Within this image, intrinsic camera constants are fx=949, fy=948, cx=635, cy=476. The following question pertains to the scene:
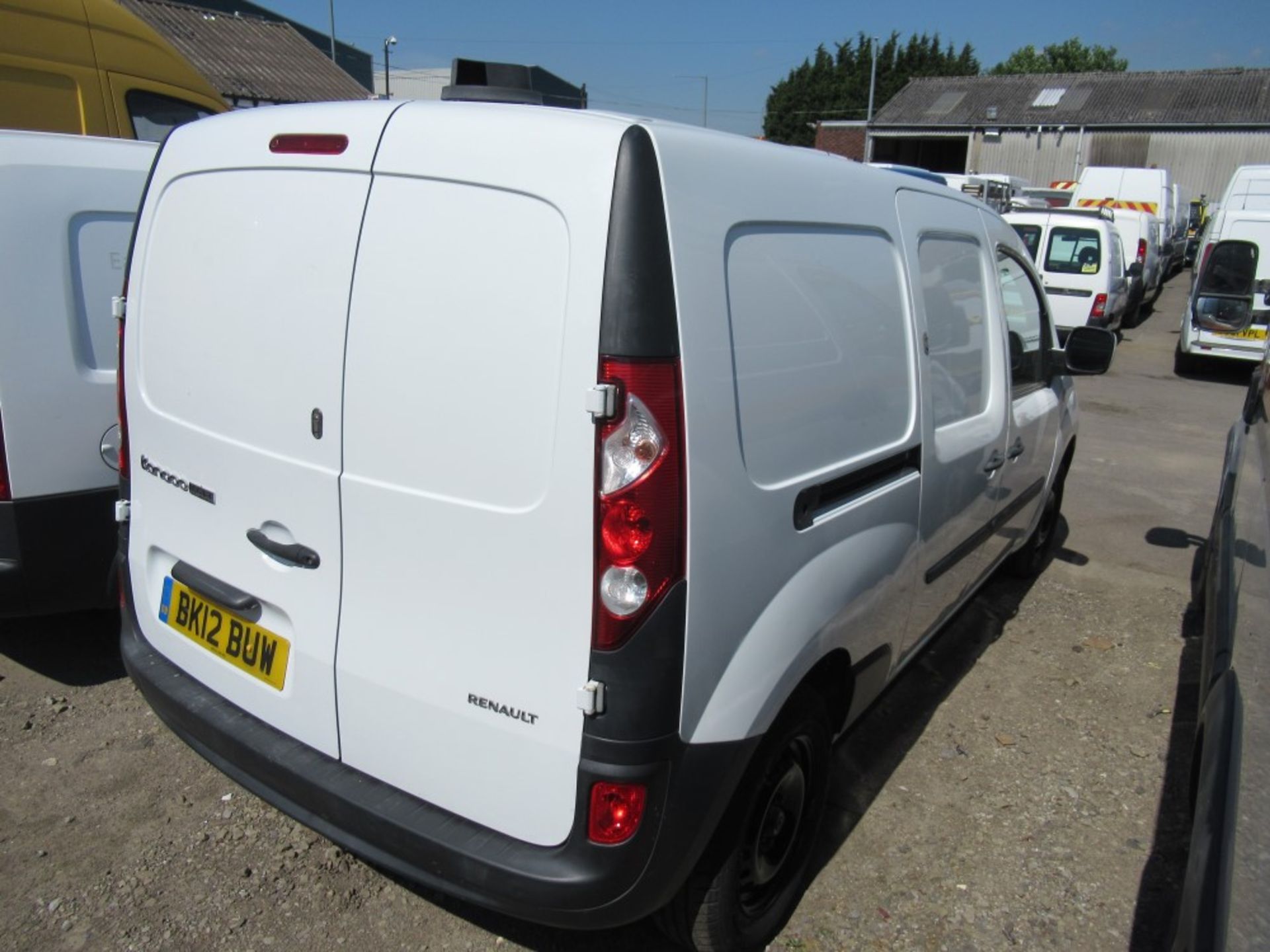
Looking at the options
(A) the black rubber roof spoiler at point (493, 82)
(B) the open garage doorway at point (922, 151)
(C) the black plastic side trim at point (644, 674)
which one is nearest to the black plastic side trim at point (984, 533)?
(C) the black plastic side trim at point (644, 674)

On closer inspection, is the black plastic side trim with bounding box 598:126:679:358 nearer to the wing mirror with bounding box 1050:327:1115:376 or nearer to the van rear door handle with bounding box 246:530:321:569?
the van rear door handle with bounding box 246:530:321:569

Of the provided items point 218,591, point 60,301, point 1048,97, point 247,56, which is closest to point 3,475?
point 60,301

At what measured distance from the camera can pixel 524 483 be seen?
1.80 metres

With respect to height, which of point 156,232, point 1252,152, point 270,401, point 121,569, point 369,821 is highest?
point 1252,152

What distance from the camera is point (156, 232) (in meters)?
2.45

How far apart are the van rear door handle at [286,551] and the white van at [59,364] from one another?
4.70 ft

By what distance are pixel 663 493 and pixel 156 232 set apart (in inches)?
63.2

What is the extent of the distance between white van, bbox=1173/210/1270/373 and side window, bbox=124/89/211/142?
476 inches

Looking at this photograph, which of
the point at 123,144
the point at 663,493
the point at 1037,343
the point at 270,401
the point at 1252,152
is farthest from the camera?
the point at 1252,152

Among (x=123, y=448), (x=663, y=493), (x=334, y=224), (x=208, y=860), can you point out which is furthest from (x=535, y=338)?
(x=208, y=860)

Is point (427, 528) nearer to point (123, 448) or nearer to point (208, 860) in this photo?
point (123, 448)

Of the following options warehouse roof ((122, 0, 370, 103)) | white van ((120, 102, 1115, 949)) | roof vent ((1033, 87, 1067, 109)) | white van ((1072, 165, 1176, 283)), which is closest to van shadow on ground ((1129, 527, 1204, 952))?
white van ((120, 102, 1115, 949))

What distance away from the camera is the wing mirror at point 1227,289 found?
39.9 feet

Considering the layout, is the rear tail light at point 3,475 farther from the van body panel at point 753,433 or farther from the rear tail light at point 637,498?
the van body panel at point 753,433
